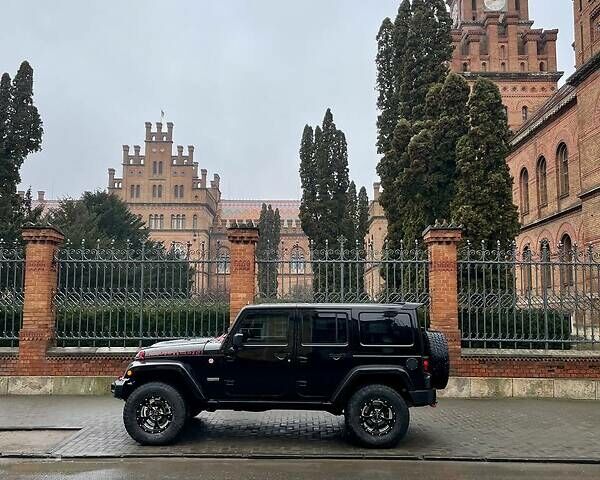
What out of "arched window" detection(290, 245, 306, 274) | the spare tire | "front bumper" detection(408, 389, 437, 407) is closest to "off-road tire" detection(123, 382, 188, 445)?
"front bumper" detection(408, 389, 437, 407)

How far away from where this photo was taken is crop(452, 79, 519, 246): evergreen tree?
48.5 ft

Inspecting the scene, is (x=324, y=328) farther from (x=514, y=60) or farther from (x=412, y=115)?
(x=514, y=60)

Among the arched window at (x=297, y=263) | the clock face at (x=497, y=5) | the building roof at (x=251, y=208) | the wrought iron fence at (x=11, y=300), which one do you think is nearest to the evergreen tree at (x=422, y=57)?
the arched window at (x=297, y=263)

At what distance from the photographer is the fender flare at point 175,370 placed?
7.67 m

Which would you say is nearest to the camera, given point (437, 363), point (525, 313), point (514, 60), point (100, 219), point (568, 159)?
point (437, 363)

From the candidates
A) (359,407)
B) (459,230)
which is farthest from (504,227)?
(359,407)

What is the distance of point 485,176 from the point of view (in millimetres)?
15227

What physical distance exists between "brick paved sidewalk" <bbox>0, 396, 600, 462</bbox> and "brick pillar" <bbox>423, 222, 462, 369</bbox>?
1.36m

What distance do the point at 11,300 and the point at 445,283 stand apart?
899 centimetres

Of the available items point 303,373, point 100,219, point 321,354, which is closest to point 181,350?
point 303,373

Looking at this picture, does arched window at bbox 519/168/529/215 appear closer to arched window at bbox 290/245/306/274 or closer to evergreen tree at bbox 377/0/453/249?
evergreen tree at bbox 377/0/453/249

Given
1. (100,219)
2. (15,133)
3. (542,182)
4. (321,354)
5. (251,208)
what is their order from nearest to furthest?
(321,354) → (15,133) → (542,182) → (100,219) → (251,208)

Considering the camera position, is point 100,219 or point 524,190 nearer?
point 524,190

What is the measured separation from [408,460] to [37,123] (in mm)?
26413
